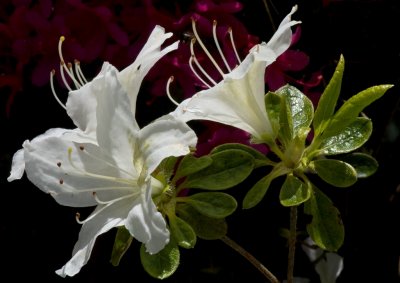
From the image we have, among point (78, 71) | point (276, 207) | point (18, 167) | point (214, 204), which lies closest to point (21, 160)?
point (18, 167)

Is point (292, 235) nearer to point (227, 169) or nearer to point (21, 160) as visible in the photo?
point (227, 169)

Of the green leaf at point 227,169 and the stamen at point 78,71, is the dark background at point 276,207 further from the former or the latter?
the green leaf at point 227,169

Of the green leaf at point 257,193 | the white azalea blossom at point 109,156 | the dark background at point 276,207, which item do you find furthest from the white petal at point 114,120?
the dark background at point 276,207

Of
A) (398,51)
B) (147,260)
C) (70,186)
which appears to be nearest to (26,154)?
(70,186)

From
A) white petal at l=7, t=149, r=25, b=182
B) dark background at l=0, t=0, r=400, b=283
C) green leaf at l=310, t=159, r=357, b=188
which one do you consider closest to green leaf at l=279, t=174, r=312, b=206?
green leaf at l=310, t=159, r=357, b=188

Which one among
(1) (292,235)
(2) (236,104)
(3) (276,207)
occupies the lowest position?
(3) (276,207)

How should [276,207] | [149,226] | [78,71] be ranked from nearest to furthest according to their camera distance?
[149,226] → [78,71] → [276,207]
